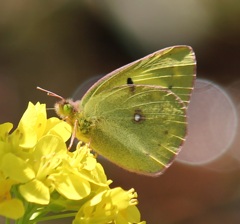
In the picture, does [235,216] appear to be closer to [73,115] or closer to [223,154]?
[223,154]

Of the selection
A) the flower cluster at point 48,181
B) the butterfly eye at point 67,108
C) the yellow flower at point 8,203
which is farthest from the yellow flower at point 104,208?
the butterfly eye at point 67,108

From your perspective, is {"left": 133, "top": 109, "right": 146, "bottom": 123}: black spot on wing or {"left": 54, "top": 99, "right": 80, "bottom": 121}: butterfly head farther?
{"left": 133, "top": 109, "right": 146, "bottom": 123}: black spot on wing

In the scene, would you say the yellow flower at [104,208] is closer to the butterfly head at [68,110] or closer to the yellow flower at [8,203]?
the yellow flower at [8,203]

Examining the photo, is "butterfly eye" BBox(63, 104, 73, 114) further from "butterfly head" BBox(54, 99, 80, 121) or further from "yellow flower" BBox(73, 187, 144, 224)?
"yellow flower" BBox(73, 187, 144, 224)

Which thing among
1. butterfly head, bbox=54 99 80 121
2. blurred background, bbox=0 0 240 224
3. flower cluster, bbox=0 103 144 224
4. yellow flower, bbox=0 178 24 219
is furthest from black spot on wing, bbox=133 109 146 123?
blurred background, bbox=0 0 240 224

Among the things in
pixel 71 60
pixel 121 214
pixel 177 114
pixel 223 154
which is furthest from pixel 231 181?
pixel 121 214

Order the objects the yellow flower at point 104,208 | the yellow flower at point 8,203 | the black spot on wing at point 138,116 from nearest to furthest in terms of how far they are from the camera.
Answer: the yellow flower at point 8,203 < the yellow flower at point 104,208 < the black spot on wing at point 138,116

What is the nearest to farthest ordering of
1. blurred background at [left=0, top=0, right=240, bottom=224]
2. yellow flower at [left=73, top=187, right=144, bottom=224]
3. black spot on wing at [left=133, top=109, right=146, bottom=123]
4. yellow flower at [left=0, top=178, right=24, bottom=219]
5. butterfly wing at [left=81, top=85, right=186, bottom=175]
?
yellow flower at [left=0, top=178, right=24, bottom=219] → yellow flower at [left=73, top=187, right=144, bottom=224] → butterfly wing at [left=81, top=85, right=186, bottom=175] → black spot on wing at [left=133, top=109, right=146, bottom=123] → blurred background at [left=0, top=0, right=240, bottom=224]
